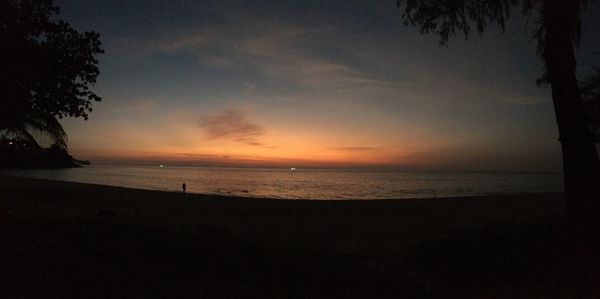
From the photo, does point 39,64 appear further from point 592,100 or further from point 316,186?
point 316,186

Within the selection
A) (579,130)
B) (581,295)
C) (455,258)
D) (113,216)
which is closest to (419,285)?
(455,258)

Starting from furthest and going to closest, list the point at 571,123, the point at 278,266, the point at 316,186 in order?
the point at 316,186 < the point at 571,123 < the point at 278,266

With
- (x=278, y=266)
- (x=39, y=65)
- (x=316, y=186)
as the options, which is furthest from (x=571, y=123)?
(x=316, y=186)

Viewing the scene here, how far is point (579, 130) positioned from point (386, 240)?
6.97 m

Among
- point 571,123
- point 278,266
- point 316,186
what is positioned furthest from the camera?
point 316,186

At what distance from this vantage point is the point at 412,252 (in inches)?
464

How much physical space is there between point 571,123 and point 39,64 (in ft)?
37.9

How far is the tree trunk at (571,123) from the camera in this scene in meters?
8.66

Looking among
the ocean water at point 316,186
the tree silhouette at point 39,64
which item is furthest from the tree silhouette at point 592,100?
the ocean water at point 316,186

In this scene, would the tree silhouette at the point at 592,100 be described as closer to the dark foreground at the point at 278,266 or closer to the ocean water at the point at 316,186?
the dark foreground at the point at 278,266

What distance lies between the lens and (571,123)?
873cm

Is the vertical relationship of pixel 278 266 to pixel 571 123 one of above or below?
below

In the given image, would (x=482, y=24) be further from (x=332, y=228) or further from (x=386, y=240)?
(x=332, y=228)

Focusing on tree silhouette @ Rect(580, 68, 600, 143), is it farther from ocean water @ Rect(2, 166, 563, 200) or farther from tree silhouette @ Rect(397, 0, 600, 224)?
ocean water @ Rect(2, 166, 563, 200)
